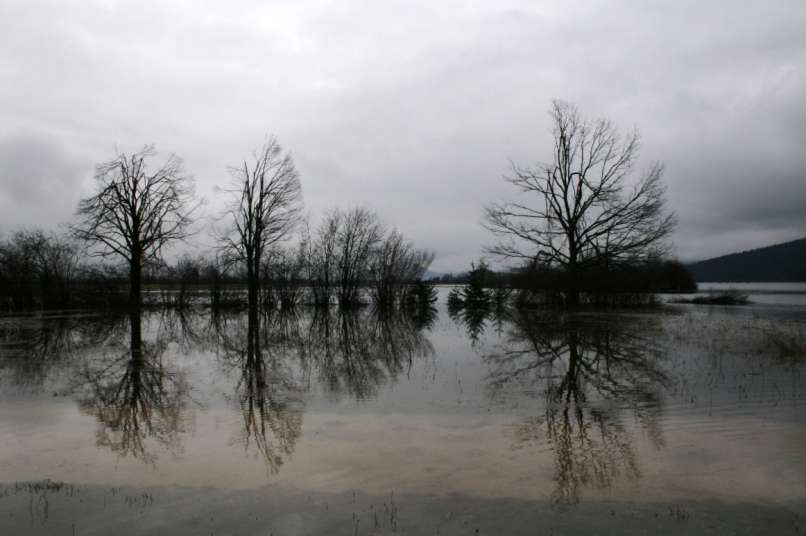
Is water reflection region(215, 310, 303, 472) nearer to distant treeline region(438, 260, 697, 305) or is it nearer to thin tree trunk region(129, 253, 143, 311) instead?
thin tree trunk region(129, 253, 143, 311)

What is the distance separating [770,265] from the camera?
17612cm

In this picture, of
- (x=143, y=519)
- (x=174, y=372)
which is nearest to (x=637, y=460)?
(x=143, y=519)

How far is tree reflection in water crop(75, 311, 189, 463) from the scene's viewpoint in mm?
7371

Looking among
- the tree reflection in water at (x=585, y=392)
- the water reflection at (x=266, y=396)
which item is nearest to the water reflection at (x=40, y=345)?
the water reflection at (x=266, y=396)

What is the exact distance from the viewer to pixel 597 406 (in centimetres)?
888

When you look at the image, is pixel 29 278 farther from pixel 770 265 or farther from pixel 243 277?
pixel 770 265

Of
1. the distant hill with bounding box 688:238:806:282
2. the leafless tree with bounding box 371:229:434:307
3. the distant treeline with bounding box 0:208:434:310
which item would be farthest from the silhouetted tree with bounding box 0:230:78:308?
the distant hill with bounding box 688:238:806:282

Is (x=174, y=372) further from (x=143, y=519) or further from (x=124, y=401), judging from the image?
(x=143, y=519)

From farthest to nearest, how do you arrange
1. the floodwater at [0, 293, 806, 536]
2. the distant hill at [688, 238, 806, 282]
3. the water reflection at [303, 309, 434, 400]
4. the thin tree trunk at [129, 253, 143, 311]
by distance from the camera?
1. the distant hill at [688, 238, 806, 282]
2. the thin tree trunk at [129, 253, 143, 311]
3. the water reflection at [303, 309, 434, 400]
4. the floodwater at [0, 293, 806, 536]

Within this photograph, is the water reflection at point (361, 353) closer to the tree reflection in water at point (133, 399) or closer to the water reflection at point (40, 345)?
the tree reflection in water at point (133, 399)

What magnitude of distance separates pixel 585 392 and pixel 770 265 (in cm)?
20429

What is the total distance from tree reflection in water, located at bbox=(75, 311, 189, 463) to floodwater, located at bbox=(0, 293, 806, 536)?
0.06 metres

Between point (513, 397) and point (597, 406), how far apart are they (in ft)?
5.04

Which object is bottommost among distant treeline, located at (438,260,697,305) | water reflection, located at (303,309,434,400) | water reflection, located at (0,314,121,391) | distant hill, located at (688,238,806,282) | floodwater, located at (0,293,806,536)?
floodwater, located at (0,293,806,536)
